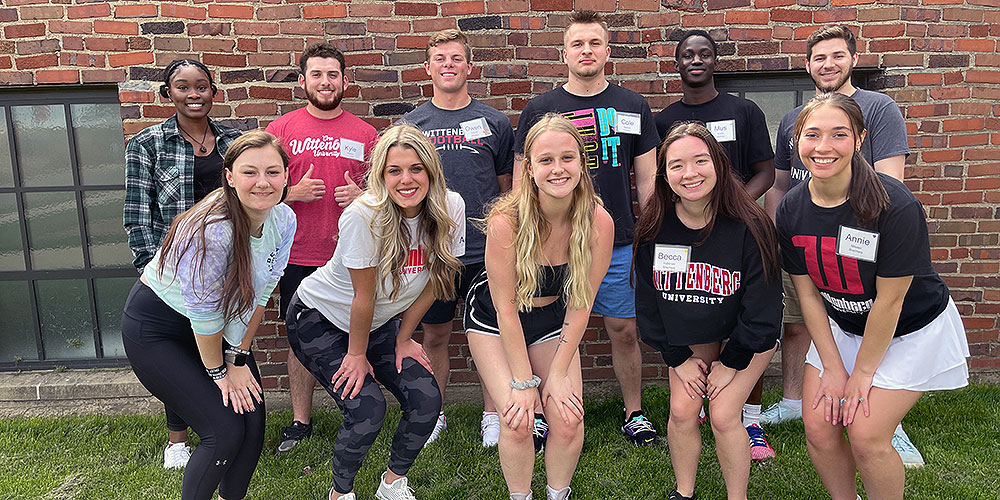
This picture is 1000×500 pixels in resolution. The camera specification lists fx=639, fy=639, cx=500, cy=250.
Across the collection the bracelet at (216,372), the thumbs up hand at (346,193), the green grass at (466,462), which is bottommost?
the green grass at (466,462)

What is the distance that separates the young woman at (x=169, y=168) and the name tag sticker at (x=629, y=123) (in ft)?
6.96

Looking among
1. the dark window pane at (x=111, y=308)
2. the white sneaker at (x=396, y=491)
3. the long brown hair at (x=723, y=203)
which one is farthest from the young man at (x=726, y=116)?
the dark window pane at (x=111, y=308)

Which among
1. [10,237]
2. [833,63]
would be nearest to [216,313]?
[10,237]

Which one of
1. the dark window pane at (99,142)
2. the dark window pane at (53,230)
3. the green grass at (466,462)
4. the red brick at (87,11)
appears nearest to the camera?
the green grass at (466,462)

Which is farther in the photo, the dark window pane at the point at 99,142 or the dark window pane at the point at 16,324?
the dark window pane at the point at 16,324

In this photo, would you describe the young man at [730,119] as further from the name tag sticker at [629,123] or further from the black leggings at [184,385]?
the black leggings at [184,385]

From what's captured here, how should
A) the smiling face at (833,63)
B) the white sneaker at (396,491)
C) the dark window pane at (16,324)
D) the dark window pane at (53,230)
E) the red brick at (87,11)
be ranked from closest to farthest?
the white sneaker at (396,491) → the smiling face at (833,63) → the red brick at (87,11) → the dark window pane at (53,230) → the dark window pane at (16,324)

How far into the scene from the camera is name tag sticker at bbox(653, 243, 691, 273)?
8.68 feet

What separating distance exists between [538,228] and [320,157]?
4.56 feet

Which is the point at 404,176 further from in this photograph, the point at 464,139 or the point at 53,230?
the point at 53,230

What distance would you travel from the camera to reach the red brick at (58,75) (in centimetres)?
380

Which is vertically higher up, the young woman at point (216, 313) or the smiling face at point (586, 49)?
the smiling face at point (586, 49)

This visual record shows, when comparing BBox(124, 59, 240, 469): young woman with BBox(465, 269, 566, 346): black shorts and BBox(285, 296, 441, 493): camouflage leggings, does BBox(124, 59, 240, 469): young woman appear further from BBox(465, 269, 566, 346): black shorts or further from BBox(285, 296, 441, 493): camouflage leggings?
BBox(465, 269, 566, 346): black shorts

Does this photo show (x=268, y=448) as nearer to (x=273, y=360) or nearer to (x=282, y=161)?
(x=273, y=360)
